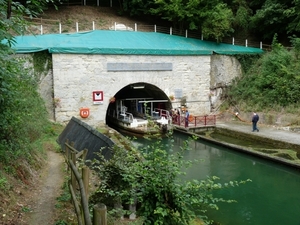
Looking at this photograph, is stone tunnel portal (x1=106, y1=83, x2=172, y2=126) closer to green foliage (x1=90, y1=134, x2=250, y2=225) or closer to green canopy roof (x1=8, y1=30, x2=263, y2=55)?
green canopy roof (x1=8, y1=30, x2=263, y2=55)

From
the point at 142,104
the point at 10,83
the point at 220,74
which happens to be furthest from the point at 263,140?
the point at 10,83

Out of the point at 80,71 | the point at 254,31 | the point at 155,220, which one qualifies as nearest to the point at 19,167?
the point at 155,220

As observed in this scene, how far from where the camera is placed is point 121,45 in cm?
1738

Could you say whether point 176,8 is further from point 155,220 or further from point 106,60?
point 155,220

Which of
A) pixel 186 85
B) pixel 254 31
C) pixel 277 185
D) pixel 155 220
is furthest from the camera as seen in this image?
pixel 254 31

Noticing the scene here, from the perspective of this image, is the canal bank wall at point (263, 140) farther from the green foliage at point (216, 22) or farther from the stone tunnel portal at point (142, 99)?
the green foliage at point (216, 22)

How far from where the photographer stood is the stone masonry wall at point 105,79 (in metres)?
16.1

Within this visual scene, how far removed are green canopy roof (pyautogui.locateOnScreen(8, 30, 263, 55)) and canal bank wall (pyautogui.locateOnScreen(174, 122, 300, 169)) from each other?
4783mm

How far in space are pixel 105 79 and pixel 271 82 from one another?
928 centimetres

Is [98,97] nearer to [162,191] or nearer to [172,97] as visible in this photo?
[172,97]

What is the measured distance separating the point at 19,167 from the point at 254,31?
73.1 ft

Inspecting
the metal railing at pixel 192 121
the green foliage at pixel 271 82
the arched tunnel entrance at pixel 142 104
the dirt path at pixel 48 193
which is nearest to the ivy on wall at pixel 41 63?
the arched tunnel entrance at pixel 142 104

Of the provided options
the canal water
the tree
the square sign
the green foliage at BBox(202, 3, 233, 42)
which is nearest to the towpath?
the canal water

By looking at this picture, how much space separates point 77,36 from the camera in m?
17.7
